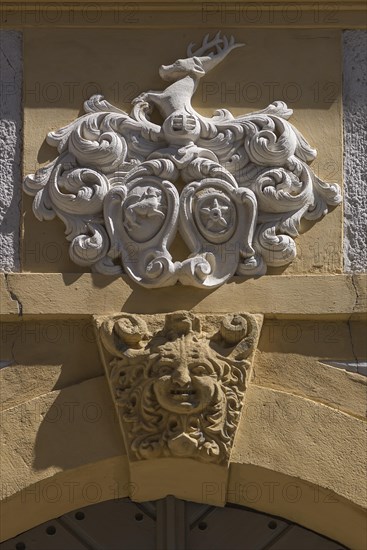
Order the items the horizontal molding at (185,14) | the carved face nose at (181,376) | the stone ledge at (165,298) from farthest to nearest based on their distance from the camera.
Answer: the horizontal molding at (185,14) < the stone ledge at (165,298) < the carved face nose at (181,376)

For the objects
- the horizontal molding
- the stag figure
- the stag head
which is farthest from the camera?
the horizontal molding

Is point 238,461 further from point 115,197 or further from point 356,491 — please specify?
→ point 115,197

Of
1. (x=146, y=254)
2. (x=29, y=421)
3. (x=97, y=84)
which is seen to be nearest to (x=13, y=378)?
(x=29, y=421)

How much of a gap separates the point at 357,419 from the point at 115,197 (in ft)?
4.54

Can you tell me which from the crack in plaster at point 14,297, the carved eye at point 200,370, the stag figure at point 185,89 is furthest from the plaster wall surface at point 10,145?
the carved eye at point 200,370

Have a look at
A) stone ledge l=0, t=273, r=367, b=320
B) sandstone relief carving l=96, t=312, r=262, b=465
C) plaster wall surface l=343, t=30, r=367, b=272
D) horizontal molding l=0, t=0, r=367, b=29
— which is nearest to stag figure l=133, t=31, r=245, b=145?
horizontal molding l=0, t=0, r=367, b=29

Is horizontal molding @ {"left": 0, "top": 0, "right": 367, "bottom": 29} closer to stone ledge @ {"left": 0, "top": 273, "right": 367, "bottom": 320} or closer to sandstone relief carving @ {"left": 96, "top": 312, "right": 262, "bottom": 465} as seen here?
stone ledge @ {"left": 0, "top": 273, "right": 367, "bottom": 320}

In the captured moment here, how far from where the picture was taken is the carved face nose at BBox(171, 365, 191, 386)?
8594 millimetres

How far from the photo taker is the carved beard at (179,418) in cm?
862

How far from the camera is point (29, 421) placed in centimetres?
871

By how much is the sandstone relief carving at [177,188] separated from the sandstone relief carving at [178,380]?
22cm

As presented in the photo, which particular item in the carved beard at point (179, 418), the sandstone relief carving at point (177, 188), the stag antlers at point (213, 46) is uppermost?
the stag antlers at point (213, 46)

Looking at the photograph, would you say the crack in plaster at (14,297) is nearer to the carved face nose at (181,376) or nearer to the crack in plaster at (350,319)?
the carved face nose at (181,376)

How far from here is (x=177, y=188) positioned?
892 cm
